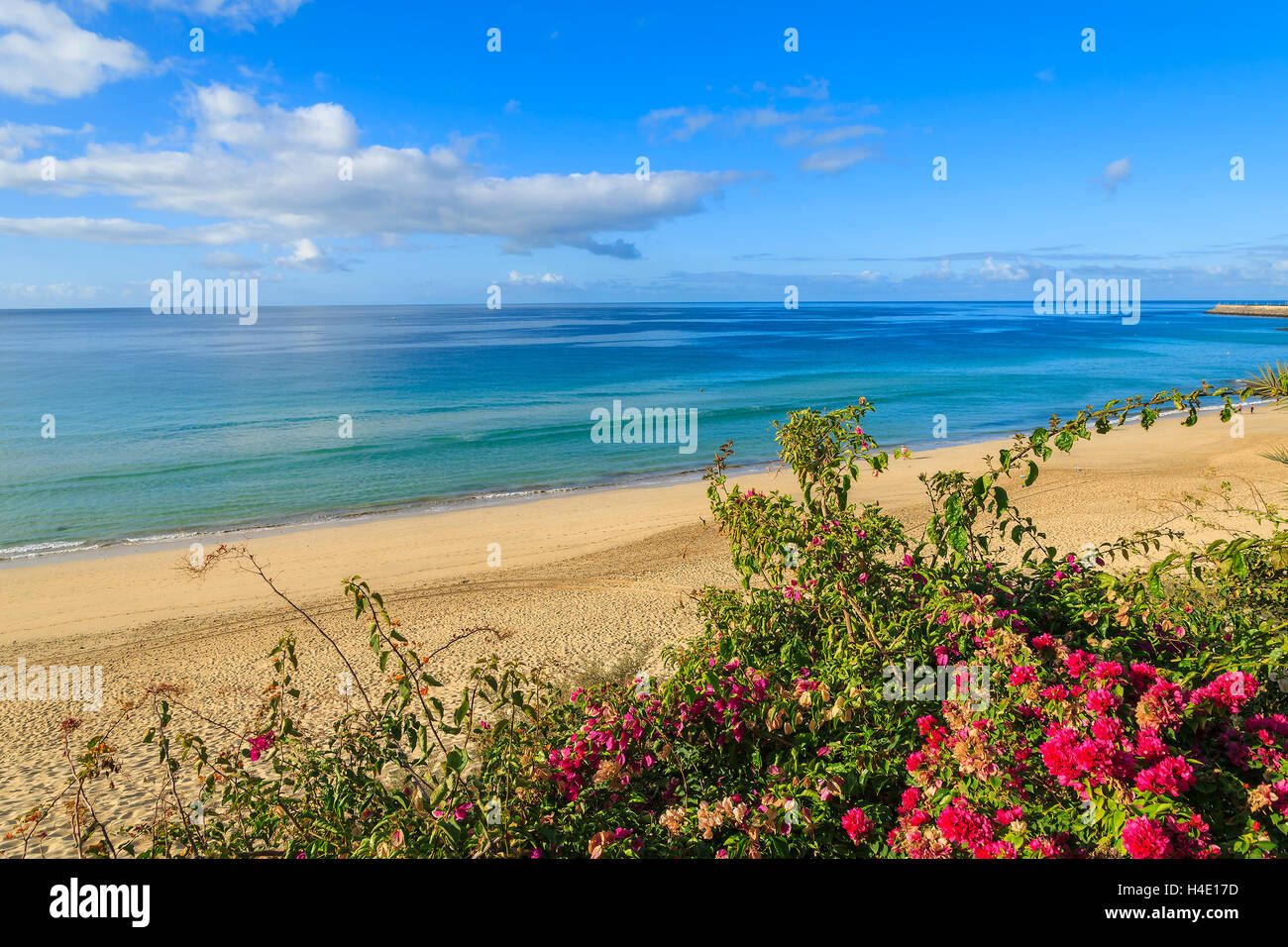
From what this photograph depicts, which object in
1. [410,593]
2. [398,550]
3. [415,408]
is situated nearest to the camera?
[410,593]

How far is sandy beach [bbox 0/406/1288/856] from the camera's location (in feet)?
27.8

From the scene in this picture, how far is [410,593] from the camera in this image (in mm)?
12977

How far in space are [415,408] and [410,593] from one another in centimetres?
2943

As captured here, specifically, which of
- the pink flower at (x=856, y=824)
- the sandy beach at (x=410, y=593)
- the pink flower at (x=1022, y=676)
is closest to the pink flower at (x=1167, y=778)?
the pink flower at (x=1022, y=676)

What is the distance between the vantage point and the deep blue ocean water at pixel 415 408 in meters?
22.4

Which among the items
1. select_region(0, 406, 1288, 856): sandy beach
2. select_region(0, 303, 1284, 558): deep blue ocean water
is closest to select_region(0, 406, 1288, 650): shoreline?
select_region(0, 406, 1288, 856): sandy beach

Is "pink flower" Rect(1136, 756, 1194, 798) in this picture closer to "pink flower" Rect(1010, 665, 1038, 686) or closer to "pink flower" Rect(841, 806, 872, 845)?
"pink flower" Rect(1010, 665, 1038, 686)

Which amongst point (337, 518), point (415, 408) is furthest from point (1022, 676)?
point (415, 408)

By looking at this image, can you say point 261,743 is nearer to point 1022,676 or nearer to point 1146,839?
point 1022,676

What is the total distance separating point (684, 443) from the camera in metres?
30.9

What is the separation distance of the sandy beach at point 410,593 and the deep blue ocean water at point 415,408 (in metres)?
4.05

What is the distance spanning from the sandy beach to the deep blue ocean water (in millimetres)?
4052
